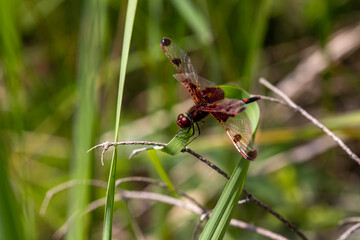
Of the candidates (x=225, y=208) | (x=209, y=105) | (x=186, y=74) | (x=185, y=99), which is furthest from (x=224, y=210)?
(x=185, y=99)

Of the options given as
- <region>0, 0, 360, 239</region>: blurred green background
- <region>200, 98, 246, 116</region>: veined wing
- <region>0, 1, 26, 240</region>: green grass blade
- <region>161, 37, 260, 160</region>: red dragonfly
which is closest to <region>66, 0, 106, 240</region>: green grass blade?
<region>0, 0, 360, 239</region>: blurred green background

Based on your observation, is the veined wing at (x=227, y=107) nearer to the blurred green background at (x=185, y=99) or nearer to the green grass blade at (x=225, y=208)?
the green grass blade at (x=225, y=208)

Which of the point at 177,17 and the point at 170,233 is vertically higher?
the point at 177,17

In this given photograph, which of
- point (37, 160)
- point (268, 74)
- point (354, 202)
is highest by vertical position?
point (268, 74)

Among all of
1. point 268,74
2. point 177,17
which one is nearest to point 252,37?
point 177,17

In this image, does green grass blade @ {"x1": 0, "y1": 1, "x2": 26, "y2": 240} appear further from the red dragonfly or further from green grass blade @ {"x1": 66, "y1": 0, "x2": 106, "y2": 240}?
the red dragonfly

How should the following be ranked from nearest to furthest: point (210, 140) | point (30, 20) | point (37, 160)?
point (210, 140), point (37, 160), point (30, 20)

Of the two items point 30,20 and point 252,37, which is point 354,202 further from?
point 30,20

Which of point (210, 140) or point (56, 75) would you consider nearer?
point (210, 140)
